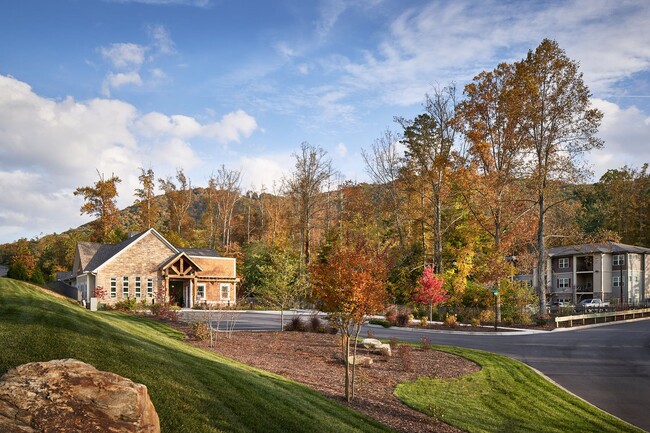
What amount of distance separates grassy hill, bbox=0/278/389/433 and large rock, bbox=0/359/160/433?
151 centimetres

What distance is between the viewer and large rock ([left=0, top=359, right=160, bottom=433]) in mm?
5418

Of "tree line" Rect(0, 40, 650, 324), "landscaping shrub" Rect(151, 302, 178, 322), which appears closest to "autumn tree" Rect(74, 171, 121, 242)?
"tree line" Rect(0, 40, 650, 324)

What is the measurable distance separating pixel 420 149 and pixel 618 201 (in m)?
47.2

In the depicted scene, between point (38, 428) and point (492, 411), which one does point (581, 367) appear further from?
point (38, 428)

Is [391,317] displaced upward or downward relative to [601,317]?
upward

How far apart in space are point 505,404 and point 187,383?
27.7 ft

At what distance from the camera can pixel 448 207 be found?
46781mm

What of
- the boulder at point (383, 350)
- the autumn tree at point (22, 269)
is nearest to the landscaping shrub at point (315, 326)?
the boulder at point (383, 350)

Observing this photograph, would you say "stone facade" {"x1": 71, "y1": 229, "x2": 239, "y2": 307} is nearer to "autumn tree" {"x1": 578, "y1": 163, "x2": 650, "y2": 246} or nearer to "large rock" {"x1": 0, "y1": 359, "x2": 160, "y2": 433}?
"large rock" {"x1": 0, "y1": 359, "x2": 160, "y2": 433}

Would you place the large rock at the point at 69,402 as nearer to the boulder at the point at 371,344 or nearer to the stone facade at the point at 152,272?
the boulder at the point at 371,344

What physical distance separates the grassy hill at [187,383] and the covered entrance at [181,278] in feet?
110

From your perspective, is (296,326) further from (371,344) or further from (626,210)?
(626,210)

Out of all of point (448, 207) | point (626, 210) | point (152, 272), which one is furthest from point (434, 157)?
point (626, 210)

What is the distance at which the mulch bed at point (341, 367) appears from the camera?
11.3 metres
